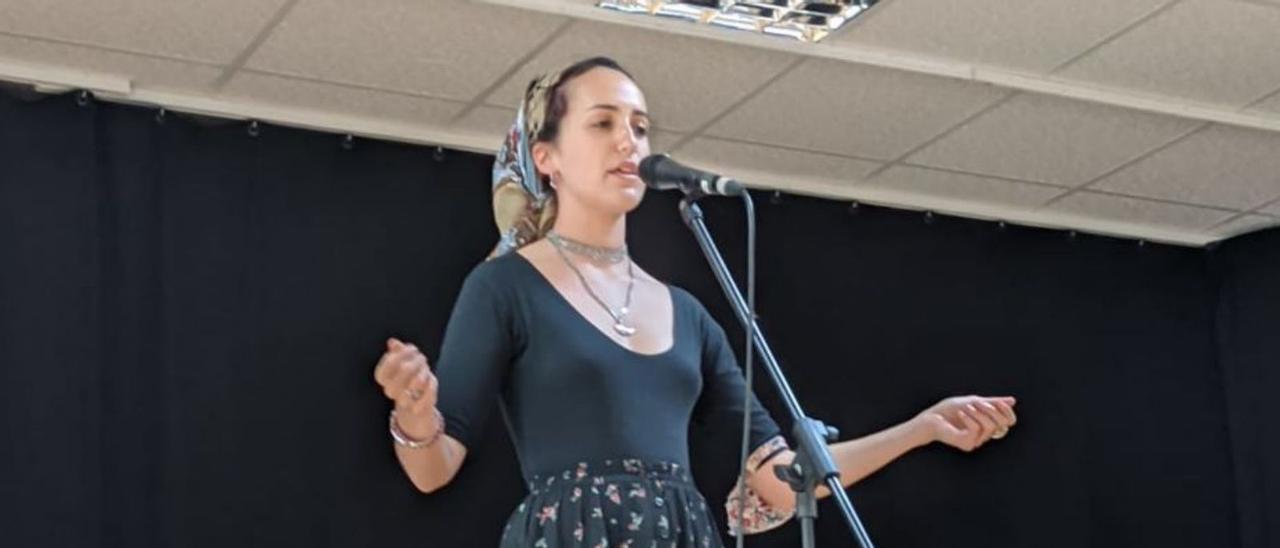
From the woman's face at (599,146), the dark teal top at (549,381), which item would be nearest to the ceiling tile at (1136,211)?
the woman's face at (599,146)

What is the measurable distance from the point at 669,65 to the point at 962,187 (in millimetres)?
1384

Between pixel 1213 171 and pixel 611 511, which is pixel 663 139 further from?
pixel 611 511

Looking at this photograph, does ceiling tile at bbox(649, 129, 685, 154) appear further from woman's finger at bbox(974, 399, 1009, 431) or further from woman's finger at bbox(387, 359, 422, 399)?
woman's finger at bbox(387, 359, 422, 399)

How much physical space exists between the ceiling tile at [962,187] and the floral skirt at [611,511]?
361 cm

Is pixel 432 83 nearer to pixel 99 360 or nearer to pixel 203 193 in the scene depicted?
pixel 203 193

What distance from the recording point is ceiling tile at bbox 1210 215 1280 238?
6199 mm

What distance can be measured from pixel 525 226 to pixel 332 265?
283cm

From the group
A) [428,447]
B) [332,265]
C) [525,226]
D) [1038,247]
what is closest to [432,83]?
[332,265]

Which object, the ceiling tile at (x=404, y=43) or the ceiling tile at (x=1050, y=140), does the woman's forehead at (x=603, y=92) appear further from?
A: the ceiling tile at (x=1050, y=140)

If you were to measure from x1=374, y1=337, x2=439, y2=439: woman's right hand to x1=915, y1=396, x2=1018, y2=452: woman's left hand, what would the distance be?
0.58 meters

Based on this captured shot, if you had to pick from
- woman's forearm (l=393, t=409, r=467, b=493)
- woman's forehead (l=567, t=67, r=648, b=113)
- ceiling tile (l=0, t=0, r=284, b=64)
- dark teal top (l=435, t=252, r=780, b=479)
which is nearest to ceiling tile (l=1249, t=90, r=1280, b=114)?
ceiling tile (l=0, t=0, r=284, b=64)

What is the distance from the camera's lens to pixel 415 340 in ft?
17.0

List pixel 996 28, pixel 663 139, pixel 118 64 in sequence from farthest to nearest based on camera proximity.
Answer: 1. pixel 663 139
2. pixel 118 64
3. pixel 996 28

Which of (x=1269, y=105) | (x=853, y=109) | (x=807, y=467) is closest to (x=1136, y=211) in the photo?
(x=1269, y=105)
